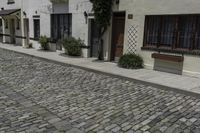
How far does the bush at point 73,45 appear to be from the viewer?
1321cm

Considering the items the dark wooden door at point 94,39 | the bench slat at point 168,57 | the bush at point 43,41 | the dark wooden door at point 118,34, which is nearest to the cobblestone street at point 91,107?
the bench slat at point 168,57

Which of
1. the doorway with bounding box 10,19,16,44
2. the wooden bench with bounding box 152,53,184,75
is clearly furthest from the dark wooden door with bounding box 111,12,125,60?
the doorway with bounding box 10,19,16,44

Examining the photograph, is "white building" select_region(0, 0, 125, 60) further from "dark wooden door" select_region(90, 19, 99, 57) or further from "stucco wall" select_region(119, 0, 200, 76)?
"stucco wall" select_region(119, 0, 200, 76)

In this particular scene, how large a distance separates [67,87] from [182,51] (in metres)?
4.54

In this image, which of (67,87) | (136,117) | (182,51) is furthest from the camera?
(182,51)

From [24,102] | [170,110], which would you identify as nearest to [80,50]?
[24,102]

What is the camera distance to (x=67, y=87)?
742 cm

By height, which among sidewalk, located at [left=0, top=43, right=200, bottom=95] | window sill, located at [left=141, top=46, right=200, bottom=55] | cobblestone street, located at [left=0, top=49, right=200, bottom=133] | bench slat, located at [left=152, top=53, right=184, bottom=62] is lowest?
cobblestone street, located at [left=0, top=49, right=200, bottom=133]

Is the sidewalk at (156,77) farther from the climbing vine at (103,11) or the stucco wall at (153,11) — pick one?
the climbing vine at (103,11)

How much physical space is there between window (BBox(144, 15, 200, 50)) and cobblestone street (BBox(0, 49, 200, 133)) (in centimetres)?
247

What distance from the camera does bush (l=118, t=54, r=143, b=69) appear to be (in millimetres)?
10000

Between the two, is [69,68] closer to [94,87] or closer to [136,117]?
[94,87]

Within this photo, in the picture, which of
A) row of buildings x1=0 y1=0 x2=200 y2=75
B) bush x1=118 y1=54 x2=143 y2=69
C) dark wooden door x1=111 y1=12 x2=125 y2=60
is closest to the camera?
row of buildings x1=0 y1=0 x2=200 y2=75

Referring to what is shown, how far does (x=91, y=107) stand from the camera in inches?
223
